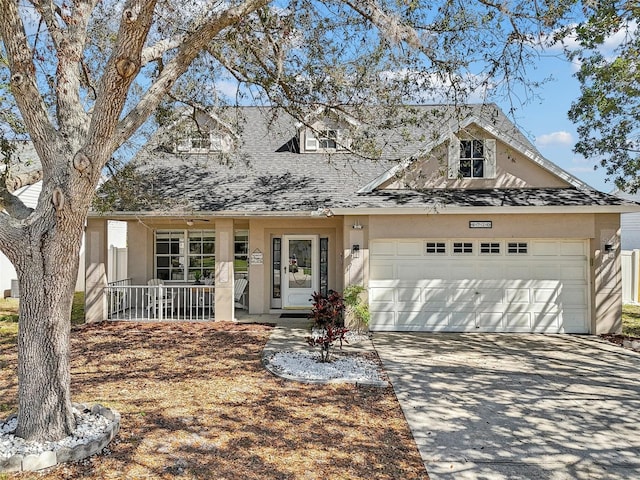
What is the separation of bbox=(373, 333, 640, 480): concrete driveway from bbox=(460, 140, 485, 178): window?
4.47 m

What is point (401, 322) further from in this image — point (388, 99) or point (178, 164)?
point (178, 164)

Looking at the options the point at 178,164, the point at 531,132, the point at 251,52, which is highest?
the point at 251,52

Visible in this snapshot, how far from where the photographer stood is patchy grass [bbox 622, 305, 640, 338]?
1134cm

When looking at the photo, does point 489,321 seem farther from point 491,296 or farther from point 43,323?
point 43,323

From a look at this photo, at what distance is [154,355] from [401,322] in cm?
587

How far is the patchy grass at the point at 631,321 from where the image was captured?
1134cm

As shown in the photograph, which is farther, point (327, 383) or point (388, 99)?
point (388, 99)

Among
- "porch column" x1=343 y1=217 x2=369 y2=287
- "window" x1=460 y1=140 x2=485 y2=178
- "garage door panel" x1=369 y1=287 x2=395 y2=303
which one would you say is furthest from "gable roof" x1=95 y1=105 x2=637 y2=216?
"garage door panel" x1=369 y1=287 x2=395 y2=303

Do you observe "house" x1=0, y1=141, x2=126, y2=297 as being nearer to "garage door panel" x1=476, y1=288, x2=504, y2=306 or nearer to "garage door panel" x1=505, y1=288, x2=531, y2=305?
"garage door panel" x1=476, y1=288, x2=504, y2=306

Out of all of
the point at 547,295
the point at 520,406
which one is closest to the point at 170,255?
the point at 547,295

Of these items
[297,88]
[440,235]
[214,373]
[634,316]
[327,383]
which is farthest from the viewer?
[634,316]

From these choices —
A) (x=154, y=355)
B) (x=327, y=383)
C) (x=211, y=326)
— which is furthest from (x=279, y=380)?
(x=211, y=326)

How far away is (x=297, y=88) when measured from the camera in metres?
8.63

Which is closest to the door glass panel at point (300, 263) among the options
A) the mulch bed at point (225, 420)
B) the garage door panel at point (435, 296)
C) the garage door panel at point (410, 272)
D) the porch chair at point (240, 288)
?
the porch chair at point (240, 288)
